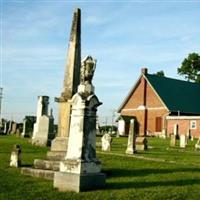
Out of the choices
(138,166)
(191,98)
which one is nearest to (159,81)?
(191,98)

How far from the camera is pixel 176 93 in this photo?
61688 millimetres

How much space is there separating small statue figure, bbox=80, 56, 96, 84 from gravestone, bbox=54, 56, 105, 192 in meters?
0.37

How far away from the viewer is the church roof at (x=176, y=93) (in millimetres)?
59625

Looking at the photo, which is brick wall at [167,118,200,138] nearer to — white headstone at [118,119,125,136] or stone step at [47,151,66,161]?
white headstone at [118,119,125,136]

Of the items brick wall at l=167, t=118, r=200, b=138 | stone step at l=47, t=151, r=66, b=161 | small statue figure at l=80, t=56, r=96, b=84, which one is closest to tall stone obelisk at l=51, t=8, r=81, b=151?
stone step at l=47, t=151, r=66, b=161

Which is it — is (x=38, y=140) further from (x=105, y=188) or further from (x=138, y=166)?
(x=105, y=188)

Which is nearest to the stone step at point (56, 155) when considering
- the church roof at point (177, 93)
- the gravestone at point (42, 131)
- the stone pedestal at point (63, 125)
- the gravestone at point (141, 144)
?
the stone pedestal at point (63, 125)

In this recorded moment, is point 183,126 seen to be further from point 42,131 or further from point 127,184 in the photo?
point 127,184

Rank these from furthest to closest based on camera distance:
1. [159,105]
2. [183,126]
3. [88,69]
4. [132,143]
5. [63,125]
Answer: [159,105], [183,126], [132,143], [63,125], [88,69]

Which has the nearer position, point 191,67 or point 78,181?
point 78,181

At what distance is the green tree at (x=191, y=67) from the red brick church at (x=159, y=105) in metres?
13.2

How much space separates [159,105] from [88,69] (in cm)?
4784

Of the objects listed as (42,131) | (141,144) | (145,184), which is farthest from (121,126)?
(145,184)

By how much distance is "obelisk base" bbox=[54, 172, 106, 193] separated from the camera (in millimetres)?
11266
